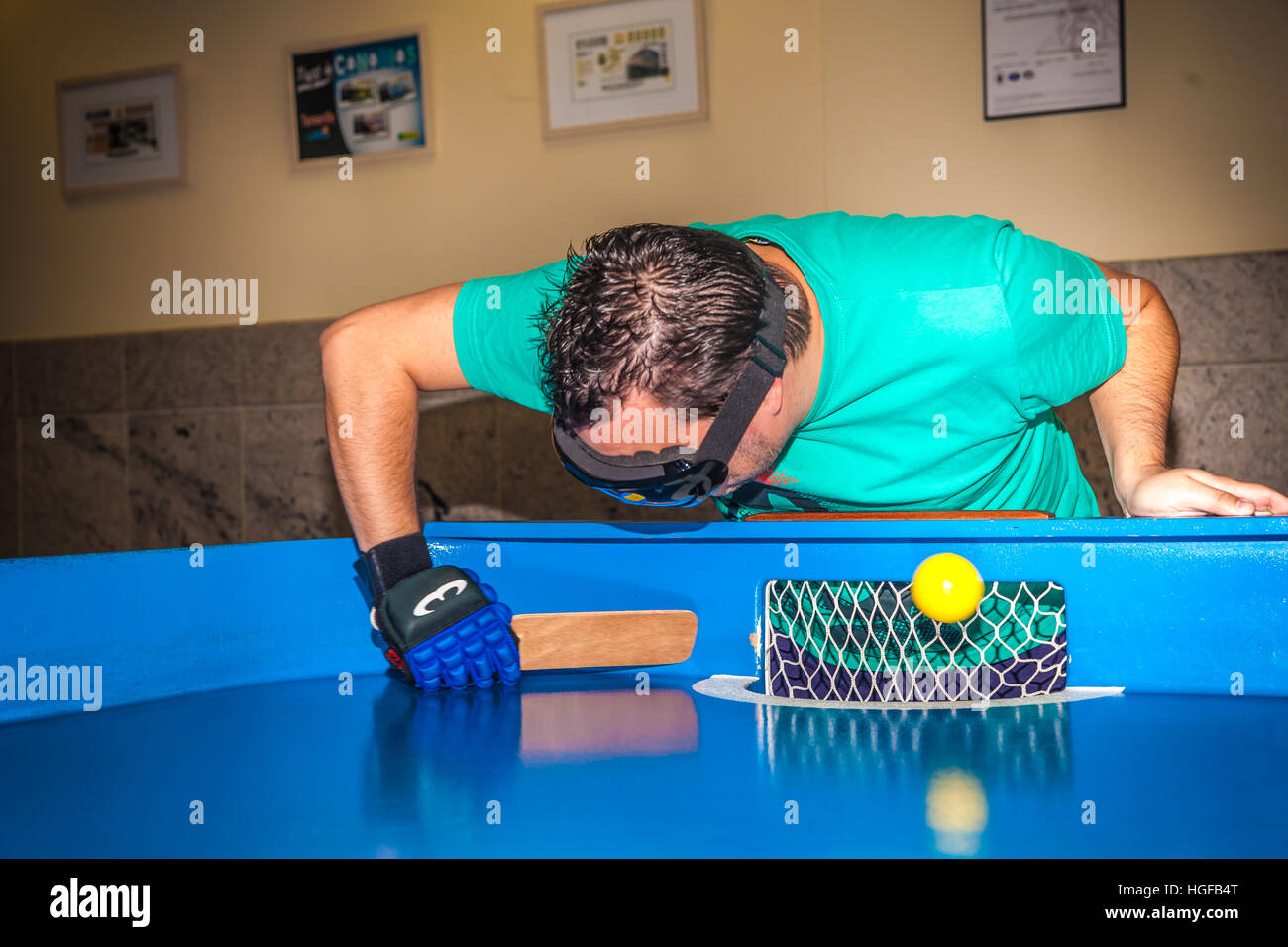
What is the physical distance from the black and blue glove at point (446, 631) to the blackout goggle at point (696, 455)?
0.65ft

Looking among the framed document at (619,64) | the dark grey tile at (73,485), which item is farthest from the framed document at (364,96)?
the dark grey tile at (73,485)

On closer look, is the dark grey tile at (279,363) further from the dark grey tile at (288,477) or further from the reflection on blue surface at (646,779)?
the reflection on blue surface at (646,779)

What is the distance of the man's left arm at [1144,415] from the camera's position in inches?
38.0

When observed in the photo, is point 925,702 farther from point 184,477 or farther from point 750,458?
point 184,477

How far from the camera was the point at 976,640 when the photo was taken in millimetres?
925

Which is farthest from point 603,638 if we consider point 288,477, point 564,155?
point 288,477

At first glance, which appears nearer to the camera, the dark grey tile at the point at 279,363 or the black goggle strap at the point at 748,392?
the black goggle strap at the point at 748,392

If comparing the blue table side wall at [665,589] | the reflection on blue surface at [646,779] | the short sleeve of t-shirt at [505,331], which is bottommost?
the reflection on blue surface at [646,779]

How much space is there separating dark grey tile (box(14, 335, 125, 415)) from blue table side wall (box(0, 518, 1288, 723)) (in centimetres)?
173

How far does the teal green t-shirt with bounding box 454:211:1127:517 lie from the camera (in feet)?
3.35

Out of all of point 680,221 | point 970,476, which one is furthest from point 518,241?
point 970,476

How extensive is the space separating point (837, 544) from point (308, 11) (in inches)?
81.9

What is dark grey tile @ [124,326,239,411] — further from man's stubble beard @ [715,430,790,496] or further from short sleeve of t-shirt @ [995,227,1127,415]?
short sleeve of t-shirt @ [995,227,1127,415]

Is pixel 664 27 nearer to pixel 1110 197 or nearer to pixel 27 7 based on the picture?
pixel 1110 197
